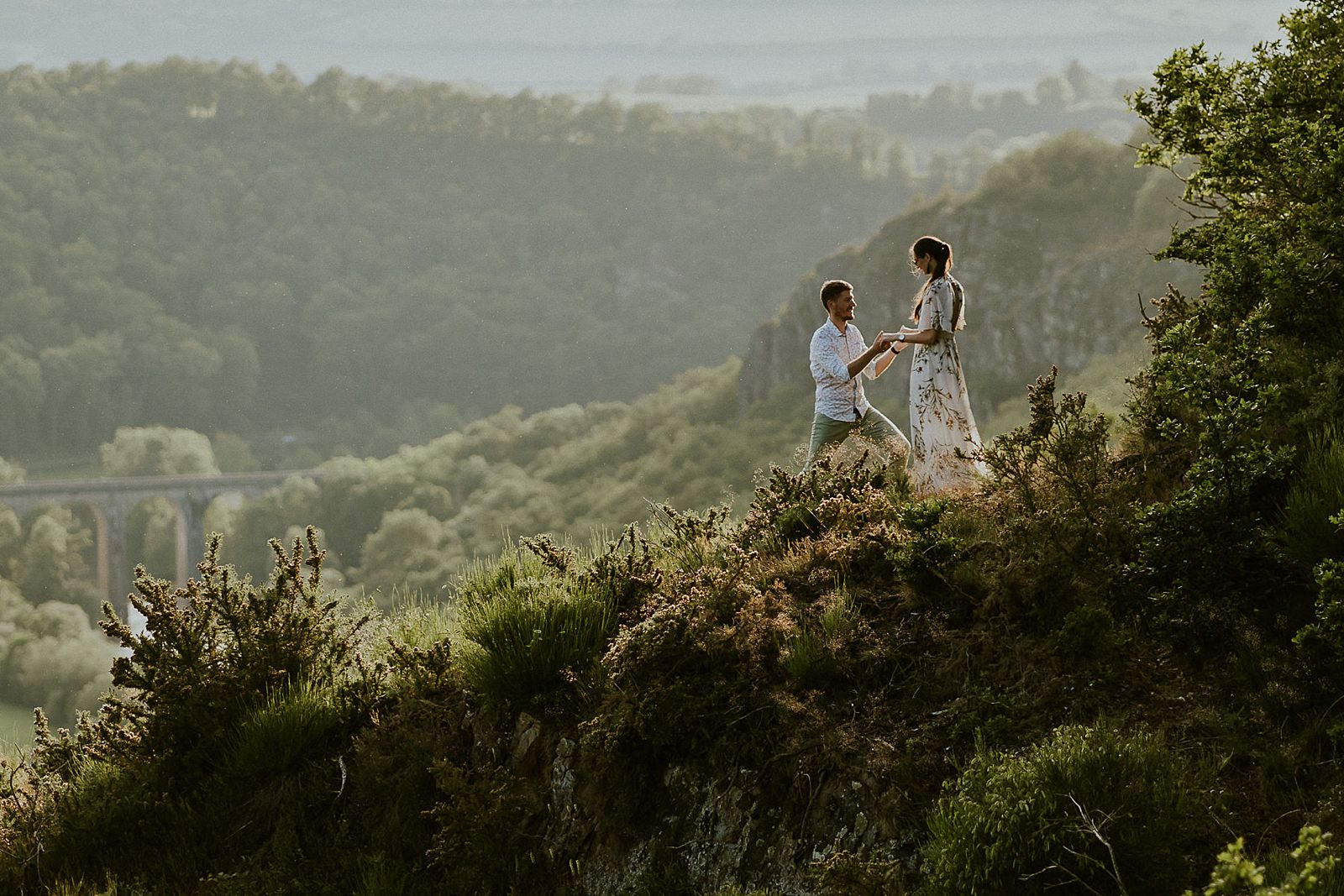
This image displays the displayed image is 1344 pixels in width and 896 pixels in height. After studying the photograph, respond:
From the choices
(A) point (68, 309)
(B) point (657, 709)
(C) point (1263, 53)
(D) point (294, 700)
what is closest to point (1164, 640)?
(B) point (657, 709)

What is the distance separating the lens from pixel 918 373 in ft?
24.8

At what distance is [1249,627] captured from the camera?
447 centimetres

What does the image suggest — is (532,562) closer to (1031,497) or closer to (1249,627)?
(1031,497)

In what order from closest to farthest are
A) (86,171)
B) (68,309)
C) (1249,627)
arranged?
(1249,627) → (68,309) → (86,171)

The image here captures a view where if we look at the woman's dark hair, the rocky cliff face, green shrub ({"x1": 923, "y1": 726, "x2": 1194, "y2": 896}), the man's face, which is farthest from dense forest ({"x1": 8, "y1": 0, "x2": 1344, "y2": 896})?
the rocky cliff face

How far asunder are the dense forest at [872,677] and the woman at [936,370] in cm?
104

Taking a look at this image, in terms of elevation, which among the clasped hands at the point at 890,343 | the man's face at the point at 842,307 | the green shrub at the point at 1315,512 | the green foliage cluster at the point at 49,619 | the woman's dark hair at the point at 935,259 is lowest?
the green foliage cluster at the point at 49,619

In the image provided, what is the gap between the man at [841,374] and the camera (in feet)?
24.6

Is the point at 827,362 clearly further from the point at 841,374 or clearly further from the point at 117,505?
the point at 117,505

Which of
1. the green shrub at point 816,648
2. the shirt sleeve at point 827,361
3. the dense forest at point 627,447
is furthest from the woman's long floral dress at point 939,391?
the dense forest at point 627,447

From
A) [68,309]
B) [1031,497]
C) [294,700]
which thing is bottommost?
[68,309]

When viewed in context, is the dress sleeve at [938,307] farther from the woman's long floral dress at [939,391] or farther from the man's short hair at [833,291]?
the man's short hair at [833,291]

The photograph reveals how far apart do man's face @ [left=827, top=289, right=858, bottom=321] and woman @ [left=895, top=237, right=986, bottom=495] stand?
418 millimetres

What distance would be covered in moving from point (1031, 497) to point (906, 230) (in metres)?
67.2
